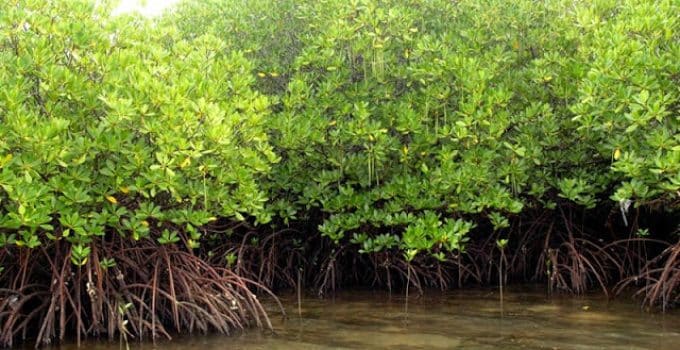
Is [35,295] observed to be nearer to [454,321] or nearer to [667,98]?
[454,321]

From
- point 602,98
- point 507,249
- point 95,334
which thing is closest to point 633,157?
point 602,98

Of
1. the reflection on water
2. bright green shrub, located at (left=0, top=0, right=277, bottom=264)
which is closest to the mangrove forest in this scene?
bright green shrub, located at (left=0, top=0, right=277, bottom=264)

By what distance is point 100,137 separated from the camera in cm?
542

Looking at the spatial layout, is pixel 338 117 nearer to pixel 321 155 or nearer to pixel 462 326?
pixel 321 155

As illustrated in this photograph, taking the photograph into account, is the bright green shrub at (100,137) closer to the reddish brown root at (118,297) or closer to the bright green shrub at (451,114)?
the reddish brown root at (118,297)

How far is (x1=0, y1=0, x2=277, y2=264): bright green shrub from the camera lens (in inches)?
203

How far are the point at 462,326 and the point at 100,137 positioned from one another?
2.88m

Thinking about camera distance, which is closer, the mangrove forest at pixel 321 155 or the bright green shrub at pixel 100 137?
the bright green shrub at pixel 100 137

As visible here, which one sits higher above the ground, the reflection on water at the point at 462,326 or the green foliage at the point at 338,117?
the green foliage at the point at 338,117

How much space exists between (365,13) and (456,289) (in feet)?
9.05

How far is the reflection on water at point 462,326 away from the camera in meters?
5.40

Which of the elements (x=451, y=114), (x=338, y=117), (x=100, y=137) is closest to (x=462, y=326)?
(x=451, y=114)

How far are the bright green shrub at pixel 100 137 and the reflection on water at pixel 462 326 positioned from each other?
91 centimetres

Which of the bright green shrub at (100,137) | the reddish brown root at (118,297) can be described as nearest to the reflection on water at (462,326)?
the reddish brown root at (118,297)
